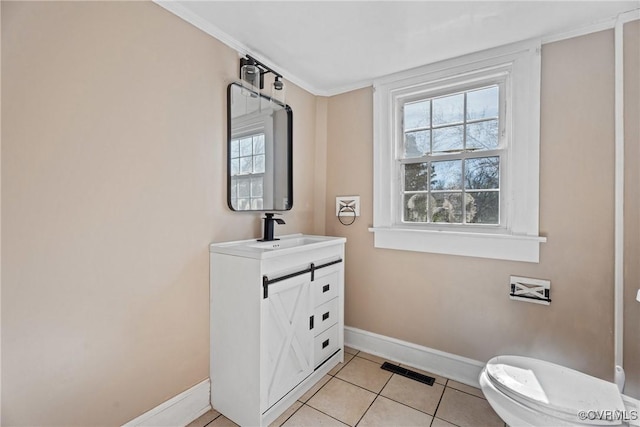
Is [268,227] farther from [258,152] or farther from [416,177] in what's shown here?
[416,177]

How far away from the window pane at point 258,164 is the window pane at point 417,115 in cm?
121

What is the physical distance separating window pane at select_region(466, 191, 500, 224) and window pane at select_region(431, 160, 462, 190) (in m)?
0.13

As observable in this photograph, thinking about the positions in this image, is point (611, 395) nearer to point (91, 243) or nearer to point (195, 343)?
point (195, 343)

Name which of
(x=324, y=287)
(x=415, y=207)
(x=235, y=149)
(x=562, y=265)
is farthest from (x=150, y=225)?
(x=562, y=265)

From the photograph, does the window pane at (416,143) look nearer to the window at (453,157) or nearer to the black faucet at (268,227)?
the window at (453,157)

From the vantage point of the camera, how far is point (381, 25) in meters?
1.72

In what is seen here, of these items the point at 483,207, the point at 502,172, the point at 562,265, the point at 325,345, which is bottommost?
the point at 325,345

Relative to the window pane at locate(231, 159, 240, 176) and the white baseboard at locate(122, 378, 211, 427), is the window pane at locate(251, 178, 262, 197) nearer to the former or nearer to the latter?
the window pane at locate(231, 159, 240, 176)

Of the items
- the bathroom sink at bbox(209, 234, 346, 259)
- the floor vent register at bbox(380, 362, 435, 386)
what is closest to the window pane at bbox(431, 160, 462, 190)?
the bathroom sink at bbox(209, 234, 346, 259)

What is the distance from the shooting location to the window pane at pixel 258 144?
206 centimetres

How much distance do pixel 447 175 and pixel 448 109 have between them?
1.65 feet

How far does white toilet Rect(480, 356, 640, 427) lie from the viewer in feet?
3.62

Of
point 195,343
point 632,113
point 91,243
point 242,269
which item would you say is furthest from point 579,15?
point 195,343

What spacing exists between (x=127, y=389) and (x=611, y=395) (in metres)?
2.15
